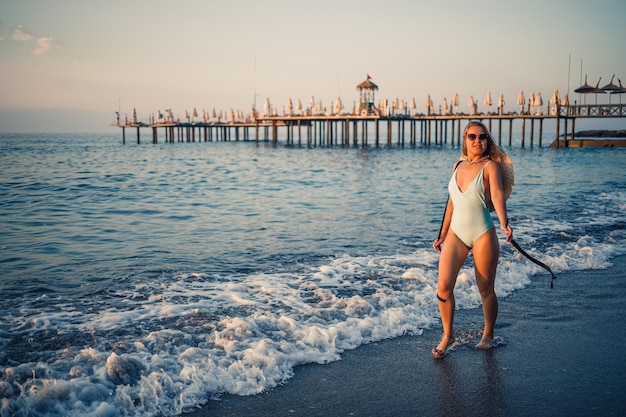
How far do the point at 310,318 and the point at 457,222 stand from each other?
1680mm

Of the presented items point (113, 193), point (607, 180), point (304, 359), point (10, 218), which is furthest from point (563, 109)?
point (304, 359)

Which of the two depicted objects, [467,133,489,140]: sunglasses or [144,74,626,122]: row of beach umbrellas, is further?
[144,74,626,122]: row of beach umbrellas

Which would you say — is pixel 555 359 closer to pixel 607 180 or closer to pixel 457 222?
pixel 457 222

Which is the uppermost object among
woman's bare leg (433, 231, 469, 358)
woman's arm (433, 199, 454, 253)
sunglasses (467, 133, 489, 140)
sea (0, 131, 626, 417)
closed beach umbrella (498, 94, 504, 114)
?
closed beach umbrella (498, 94, 504, 114)

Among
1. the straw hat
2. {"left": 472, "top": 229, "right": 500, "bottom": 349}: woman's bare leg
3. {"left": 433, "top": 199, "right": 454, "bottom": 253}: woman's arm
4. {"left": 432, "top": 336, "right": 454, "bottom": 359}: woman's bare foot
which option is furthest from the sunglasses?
{"left": 432, "top": 336, "right": 454, "bottom": 359}: woman's bare foot

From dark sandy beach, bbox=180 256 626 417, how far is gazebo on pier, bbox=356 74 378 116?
51185 mm

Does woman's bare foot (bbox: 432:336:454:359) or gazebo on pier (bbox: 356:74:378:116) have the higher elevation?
gazebo on pier (bbox: 356:74:378:116)

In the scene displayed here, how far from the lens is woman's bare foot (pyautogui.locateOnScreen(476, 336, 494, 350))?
3955 mm

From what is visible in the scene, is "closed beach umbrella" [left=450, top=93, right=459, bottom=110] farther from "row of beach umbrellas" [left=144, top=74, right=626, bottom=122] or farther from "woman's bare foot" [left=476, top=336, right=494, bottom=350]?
"woman's bare foot" [left=476, top=336, right=494, bottom=350]

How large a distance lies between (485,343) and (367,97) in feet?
175

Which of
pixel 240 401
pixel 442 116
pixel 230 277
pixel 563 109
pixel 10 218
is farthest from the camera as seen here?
pixel 442 116

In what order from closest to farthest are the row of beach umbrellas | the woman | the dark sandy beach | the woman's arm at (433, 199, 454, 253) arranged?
the dark sandy beach
the woman
the woman's arm at (433, 199, 454, 253)
the row of beach umbrellas

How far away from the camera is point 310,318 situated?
475 centimetres

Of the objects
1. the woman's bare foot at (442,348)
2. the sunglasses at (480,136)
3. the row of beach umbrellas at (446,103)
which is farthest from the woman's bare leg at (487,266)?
the row of beach umbrellas at (446,103)
